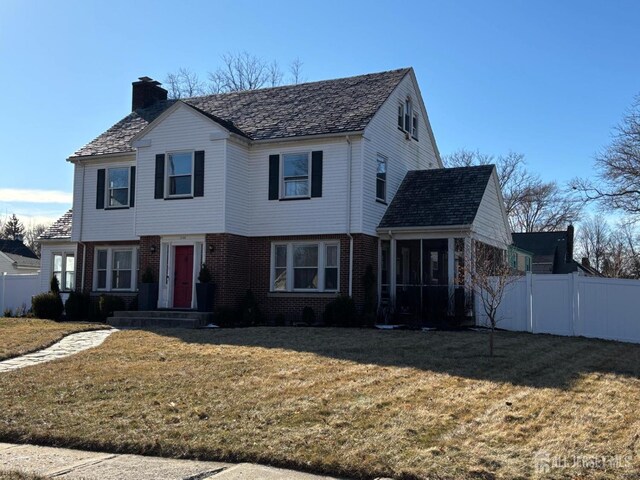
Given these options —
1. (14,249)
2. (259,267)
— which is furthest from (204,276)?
(14,249)

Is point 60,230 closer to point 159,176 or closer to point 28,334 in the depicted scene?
point 159,176

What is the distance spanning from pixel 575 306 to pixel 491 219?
5344 mm

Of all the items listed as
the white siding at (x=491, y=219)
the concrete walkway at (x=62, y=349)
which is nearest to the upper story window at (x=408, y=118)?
the white siding at (x=491, y=219)

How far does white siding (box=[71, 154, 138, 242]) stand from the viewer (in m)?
23.3

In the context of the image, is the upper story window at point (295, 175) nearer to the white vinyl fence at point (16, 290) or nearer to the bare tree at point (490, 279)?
the bare tree at point (490, 279)

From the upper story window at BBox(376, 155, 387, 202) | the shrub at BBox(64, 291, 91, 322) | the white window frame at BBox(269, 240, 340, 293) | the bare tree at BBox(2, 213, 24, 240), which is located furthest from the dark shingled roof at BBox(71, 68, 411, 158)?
the bare tree at BBox(2, 213, 24, 240)

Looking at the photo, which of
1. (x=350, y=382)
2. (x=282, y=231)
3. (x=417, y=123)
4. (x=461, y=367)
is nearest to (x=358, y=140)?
(x=282, y=231)

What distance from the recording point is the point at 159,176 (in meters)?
21.2

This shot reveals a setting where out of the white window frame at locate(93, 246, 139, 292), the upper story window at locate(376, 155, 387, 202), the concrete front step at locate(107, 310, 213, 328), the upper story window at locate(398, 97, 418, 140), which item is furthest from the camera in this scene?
the upper story window at locate(398, 97, 418, 140)

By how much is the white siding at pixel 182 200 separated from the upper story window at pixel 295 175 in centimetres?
201

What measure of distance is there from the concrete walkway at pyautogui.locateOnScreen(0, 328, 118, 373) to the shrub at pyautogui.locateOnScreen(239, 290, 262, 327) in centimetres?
382

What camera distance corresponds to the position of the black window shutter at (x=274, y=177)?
21.1 m

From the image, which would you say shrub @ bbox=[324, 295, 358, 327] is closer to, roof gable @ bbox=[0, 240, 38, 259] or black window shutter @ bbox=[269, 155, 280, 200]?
black window shutter @ bbox=[269, 155, 280, 200]

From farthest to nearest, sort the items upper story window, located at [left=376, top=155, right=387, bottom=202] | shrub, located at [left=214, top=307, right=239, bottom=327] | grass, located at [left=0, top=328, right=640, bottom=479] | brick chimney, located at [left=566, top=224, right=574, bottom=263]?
brick chimney, located at [left=566, top=224, right=574, bottom=263], upper story window, located at [left=376, top=155, right=387, bottom=202], shrub, located at [left=214, top=307, right=239, bottom=327], grass, located at [left=0, top=328, right=640, bottom=479]
